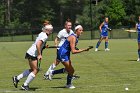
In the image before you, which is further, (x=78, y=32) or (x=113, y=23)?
(x=113, y=23)

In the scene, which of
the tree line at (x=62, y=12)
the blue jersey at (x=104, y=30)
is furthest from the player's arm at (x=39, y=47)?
the tree line at (x=62, y=12)

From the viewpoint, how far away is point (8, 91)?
1307cm

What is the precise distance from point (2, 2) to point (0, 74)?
215 ft

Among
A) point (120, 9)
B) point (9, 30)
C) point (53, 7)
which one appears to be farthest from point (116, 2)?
point (9, 30)

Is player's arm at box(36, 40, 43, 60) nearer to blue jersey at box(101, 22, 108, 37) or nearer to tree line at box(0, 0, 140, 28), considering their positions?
blue jersey at box(101, 22, 108, 37)

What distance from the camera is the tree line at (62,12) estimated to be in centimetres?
7731

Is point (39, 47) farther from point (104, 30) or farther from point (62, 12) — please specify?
point (62, 12)

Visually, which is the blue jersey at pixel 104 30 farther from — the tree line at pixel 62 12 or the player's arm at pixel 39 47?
the tree line at pixel 62 12

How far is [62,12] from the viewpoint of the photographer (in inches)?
3403

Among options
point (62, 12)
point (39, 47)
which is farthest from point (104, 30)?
point (62, 12)

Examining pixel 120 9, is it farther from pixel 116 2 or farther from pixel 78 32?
pixel 78 32

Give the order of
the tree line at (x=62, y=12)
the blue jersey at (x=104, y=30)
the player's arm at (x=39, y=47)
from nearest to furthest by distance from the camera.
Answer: the player's arm at (x=39, y=47) < the blue jersey at (x=104, y=30) < the tree line at (x=62, y=12)

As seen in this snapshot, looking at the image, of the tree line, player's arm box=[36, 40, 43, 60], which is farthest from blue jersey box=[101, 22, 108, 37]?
the tree line

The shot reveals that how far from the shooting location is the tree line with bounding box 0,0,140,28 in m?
77.3
